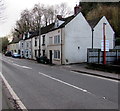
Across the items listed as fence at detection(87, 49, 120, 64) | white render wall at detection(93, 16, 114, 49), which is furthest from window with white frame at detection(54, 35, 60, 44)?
fence at detection(87, 49, 120, 64)

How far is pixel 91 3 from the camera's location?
57375 millimetres

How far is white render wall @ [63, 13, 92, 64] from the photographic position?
34469mm

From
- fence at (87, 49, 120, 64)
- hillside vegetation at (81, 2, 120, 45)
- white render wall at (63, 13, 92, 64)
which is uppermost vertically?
hillside vegetation at (81, 2, 120, 45)

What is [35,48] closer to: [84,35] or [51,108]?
[84,35]

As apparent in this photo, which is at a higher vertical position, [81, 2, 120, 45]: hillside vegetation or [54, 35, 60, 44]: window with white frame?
[81, 2, 120, 45]: hillside vegetation

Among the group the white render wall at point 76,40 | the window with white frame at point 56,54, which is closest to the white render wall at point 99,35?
the white render wall at point 76,40

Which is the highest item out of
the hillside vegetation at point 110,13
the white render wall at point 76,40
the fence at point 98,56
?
the hillside vegetation at point 110,13

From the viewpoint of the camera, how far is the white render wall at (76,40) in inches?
Result: 1357

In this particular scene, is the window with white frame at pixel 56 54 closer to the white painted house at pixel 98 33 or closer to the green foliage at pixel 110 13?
the white painted house at pixel 98 33

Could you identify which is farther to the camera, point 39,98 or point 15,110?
point 39,98

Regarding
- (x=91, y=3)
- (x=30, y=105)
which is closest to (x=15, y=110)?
(x=30, y=105)

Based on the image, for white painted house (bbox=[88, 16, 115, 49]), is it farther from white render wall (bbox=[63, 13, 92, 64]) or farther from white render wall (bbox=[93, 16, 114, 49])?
white render wall (bbox=[63, 13, 92, 64])

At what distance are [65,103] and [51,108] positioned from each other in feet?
2.79

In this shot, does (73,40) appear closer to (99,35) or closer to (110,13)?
(99,35)
